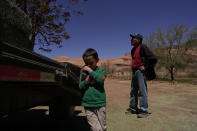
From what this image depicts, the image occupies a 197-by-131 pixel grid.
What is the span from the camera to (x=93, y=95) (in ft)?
5.51

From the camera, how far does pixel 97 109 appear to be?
171 centimetres

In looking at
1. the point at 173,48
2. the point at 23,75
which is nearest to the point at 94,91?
the point at 23,75

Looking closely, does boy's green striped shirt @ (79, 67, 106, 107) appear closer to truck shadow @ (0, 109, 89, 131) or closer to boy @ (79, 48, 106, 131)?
boy @ (79, 48, 106, 131)

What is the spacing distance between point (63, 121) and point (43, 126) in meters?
0.41

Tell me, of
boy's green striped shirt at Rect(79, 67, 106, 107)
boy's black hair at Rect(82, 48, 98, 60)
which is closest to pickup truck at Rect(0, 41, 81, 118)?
boy's green striped shirt at Rect(79, 67, 106, 107)

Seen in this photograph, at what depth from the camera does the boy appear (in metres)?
1.66

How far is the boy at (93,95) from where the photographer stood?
1.66m

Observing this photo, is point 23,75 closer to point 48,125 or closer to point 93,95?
point 93,95

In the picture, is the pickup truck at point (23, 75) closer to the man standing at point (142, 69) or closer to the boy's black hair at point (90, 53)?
the boy's black hair at point (90, 53)

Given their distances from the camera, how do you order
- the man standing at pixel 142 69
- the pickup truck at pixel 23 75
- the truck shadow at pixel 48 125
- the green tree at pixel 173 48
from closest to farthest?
the pickup truck at pixel 23 75 → the truck shadow at pixel 48 125 → the man standing at pixel 142 69 → the green tree at pixel 173 48

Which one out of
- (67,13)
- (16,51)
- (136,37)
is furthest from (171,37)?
(16,51)

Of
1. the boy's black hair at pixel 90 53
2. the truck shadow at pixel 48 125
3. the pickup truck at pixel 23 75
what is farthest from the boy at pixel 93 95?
the truck shadow at pixel 48 125

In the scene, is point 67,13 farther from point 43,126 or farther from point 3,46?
point 3,46

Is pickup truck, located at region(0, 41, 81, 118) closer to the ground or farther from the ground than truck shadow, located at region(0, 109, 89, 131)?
farther from the ground
